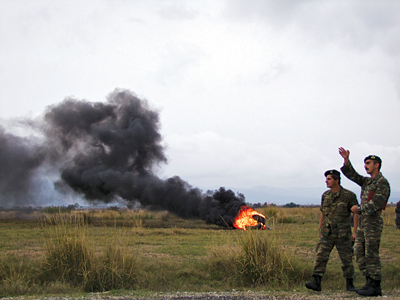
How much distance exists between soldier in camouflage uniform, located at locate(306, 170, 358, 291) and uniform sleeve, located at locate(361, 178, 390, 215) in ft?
1.37

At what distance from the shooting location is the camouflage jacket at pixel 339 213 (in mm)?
6629

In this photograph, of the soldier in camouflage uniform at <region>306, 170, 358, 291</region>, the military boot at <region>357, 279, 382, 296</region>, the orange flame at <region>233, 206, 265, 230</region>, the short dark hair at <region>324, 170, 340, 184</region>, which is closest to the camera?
the military boot at <region>357, 279, 382, 296</region>

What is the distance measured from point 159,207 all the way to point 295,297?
27819 mm

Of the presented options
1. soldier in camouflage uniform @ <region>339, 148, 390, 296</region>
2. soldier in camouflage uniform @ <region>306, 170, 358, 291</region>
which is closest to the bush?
soldier in camouflage uniform @ <region>306, 170, 358, 291</region>

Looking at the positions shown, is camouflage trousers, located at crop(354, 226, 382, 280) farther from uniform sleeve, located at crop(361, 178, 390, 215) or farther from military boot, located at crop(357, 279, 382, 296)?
uniform sleeve, located at crop(361, 178, 390, 215)

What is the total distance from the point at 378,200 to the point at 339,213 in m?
0.76

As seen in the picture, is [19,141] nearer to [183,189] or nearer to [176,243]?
[183,189]

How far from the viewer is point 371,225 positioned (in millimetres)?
6332

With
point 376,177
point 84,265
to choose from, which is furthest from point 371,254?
point 84,265

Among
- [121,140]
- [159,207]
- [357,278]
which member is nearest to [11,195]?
[121,140]

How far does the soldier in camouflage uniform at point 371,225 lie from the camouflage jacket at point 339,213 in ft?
0.75

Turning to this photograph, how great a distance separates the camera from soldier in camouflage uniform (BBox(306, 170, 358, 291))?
663cm

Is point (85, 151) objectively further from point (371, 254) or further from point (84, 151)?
point (371, 254)

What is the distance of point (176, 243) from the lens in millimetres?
14883
